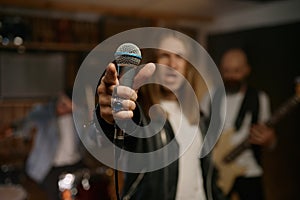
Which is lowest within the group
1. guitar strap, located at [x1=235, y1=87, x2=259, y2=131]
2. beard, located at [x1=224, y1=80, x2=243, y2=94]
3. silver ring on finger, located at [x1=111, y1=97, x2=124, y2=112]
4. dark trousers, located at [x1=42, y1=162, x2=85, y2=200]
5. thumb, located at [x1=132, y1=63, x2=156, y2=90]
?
dark trousers, located at [x1=42, y1=162, x2=85, y2=200]

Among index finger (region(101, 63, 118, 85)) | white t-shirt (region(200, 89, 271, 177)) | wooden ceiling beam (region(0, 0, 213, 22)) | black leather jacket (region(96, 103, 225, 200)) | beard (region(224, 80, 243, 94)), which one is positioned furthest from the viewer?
wooden ceiling beam (region(0, 0, 213, 22))

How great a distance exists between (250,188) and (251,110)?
0.44m

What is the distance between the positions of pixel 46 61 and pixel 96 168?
1010mm

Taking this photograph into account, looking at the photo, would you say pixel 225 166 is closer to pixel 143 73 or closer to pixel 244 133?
pixel 244 133

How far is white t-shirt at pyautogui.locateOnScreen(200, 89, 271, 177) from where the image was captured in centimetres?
171

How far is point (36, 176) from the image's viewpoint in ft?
6.16

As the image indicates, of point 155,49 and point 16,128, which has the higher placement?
point 155,49

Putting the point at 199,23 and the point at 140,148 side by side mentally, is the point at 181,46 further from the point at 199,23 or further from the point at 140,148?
the point at 199,23

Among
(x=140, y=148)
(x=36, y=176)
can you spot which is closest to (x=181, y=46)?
(x=140, y=148)

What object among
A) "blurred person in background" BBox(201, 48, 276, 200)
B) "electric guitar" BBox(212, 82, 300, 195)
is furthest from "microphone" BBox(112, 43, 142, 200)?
"electric guitar" BBox(212, 82, 300, 195)

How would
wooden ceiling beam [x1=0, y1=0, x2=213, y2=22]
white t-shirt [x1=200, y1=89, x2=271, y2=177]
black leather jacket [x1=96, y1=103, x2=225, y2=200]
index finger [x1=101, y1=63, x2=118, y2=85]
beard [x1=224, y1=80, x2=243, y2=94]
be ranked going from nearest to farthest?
index finger [x1=101, y1=63, x2=118, y2=85], black leather jacket [x1=96, y1=103, x2=225, y2=200], white t-shirt [x1=200, y1=89, x2=271, y2=177], beard [x1=224, y1=80, x2=243, y2=94], wooden ceiling beam [x1=0, y1=0, x2=213, y2=22]

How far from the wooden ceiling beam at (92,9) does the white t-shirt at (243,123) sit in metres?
1.00

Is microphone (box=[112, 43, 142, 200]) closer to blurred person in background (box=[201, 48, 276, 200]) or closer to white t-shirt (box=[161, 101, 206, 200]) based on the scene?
white t-shirt (box=[161, 101, 206, 200])

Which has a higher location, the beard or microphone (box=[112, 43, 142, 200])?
microphone (box=[112, 43, 142, 200])
